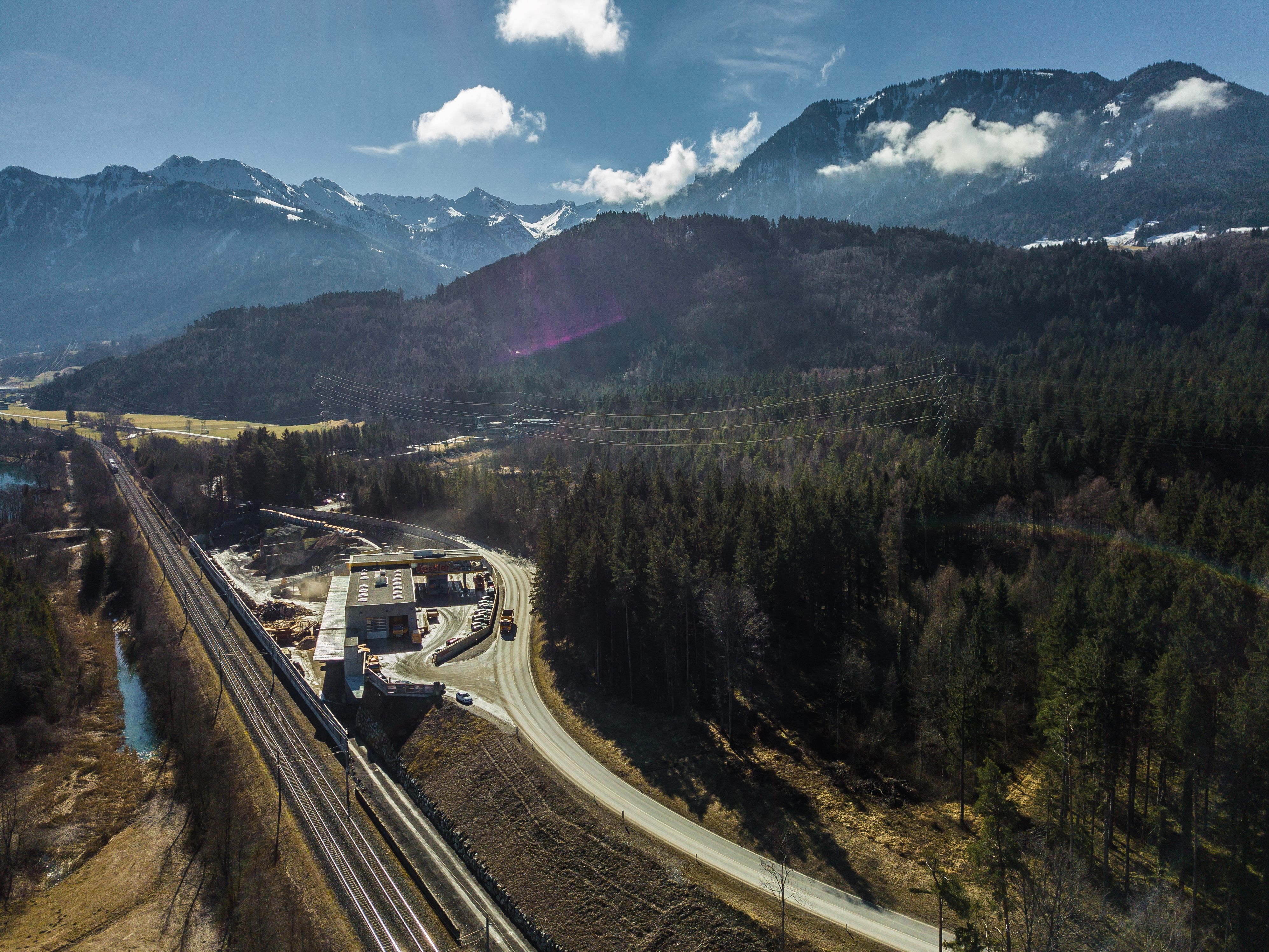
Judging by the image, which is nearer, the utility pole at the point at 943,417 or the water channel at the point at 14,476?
the utility pole at the point at 943,417

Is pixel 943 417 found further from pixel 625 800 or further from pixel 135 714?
pixel 135 714

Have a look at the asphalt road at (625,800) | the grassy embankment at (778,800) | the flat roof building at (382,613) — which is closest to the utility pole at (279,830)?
the asphalt road at (625,800)

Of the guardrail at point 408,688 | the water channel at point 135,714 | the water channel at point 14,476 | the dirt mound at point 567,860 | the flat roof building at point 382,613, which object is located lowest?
the water channel at point 135,714

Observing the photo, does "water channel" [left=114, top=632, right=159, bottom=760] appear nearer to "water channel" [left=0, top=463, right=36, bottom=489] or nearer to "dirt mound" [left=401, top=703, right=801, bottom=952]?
"dirt mound" [left=401, top=703, right=801, bottom=952]

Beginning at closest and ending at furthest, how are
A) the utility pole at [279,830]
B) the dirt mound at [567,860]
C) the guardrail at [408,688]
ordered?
the dirt mound at [567,860]
the utility pole at [279,830]
the guardrail at [408,688]

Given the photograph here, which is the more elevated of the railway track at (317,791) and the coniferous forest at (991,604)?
the coniferous forest at (991,604)

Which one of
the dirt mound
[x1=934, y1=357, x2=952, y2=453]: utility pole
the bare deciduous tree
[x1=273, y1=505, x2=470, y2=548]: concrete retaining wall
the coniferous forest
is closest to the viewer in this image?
the coniferous forest

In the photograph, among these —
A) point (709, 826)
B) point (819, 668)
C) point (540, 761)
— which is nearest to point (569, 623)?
point (540, 761)

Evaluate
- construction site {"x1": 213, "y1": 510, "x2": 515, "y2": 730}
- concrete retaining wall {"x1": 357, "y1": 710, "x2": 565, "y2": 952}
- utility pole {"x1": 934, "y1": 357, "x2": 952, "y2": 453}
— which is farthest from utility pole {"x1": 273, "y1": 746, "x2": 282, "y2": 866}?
utility pole {"x1": 934, "y1": 357, "x2": 952, "y2": 453}

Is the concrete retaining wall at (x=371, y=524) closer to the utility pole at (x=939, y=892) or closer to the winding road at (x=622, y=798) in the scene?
the winding road at (x=622, y=798)
